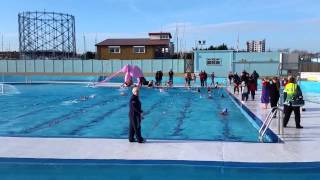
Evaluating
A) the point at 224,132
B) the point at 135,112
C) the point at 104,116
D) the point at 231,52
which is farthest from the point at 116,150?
the point at 231,52

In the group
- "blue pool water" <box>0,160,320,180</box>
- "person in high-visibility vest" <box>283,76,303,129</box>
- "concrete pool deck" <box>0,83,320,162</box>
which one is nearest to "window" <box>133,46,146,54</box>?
→ "person in high-visibility vest" <box>283,76,303,129</box>

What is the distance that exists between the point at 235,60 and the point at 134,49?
50.8ft

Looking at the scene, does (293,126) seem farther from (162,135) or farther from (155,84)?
(155,84)

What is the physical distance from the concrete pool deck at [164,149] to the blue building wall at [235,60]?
116 feet

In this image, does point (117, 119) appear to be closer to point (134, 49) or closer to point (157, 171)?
point (157, 171)

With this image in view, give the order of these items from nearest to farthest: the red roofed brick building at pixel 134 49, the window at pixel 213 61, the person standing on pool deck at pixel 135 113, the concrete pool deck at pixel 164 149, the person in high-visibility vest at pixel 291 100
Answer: the concrete pool deck at pixel 164 149 → the person standing on pool deck at pixel 135 113 → the person in high-visibility vest at pixel 291 100 → the window at pixel 213 61 → the red roofed brick building at pixel 134 49

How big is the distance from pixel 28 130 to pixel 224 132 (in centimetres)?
578

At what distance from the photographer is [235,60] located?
45875 millimetres

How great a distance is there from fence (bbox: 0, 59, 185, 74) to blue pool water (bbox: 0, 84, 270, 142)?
26.3 metres

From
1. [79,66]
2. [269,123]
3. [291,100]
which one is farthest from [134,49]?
[269,123]

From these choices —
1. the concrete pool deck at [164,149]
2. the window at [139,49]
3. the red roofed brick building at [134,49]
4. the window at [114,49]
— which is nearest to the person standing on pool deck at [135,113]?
the concrete pool deck at [164,149]

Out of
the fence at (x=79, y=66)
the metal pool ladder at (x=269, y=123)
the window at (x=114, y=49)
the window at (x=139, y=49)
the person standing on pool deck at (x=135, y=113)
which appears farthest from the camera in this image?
the window at (x=114, y=49)

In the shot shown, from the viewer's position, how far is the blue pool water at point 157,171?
7.19m

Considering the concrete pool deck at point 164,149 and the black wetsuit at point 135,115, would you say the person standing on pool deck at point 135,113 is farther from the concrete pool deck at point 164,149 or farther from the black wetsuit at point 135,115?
the concrete pool deck at point 164,149
